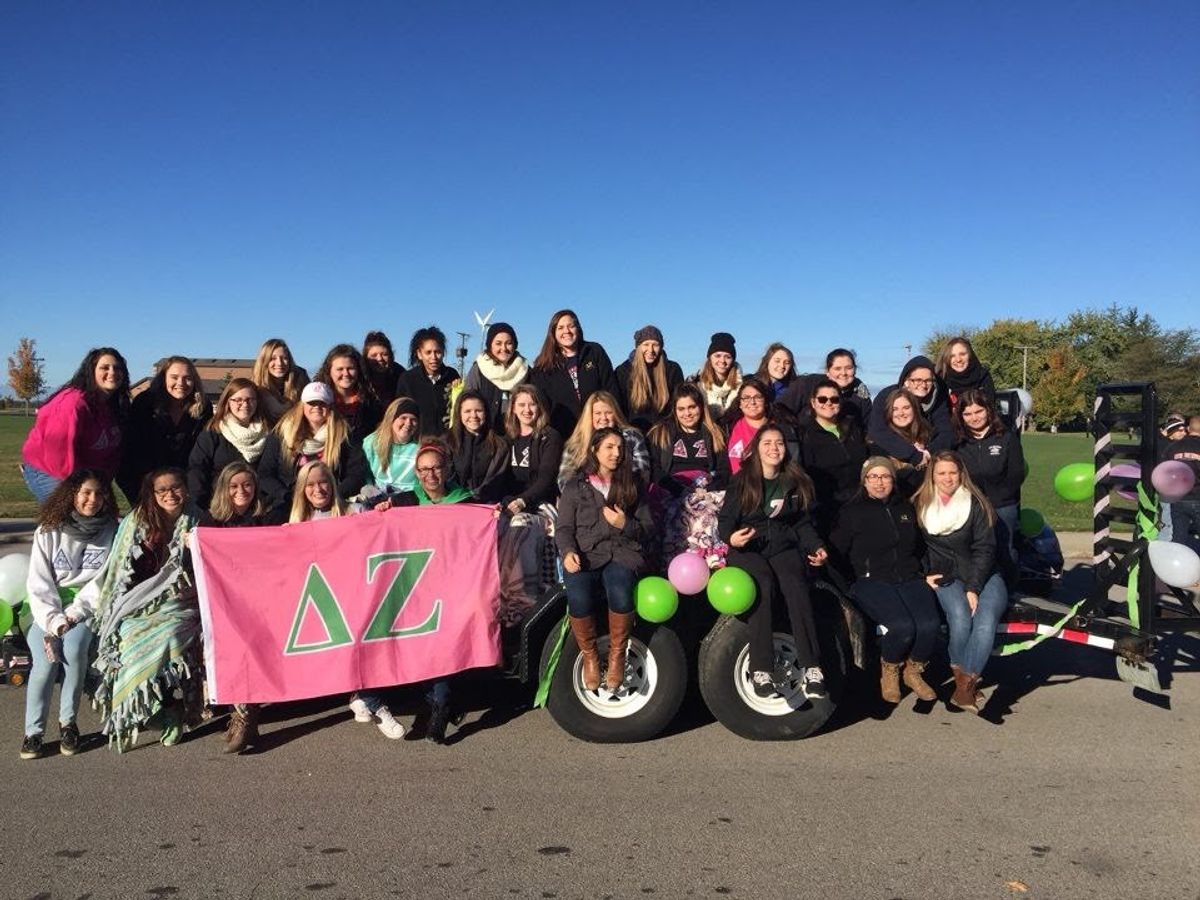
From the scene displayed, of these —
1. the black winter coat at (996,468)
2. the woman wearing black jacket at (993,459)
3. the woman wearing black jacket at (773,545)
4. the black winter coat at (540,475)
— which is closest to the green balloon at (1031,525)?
the woman wearing black jacket at (993,459)

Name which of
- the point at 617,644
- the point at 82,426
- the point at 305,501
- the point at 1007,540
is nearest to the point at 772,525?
the point at 617,644

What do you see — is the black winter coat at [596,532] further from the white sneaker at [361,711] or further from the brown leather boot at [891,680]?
the brown leather boot at [891,680]

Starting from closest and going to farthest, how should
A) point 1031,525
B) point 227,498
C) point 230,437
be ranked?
point 227,498
point 230,437
point 1031,525

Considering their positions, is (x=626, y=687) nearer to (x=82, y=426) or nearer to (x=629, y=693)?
(x=629, y=693)

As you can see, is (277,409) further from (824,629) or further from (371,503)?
(824,629)

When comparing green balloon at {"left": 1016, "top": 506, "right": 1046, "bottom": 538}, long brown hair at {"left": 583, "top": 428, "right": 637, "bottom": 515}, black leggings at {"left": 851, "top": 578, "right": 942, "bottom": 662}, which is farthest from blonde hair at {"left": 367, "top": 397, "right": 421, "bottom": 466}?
green balloon at {"left": 1016, "top": 506, "right": 1046, "bottom": 538}

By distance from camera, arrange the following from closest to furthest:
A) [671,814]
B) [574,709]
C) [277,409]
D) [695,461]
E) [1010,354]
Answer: [671,814] < [574,709] < [695,461] < [277,409] < [1010,354]

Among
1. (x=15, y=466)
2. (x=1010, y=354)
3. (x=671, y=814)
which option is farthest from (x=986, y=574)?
(x=1010, y=354)

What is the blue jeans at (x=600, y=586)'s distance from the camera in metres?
4.65

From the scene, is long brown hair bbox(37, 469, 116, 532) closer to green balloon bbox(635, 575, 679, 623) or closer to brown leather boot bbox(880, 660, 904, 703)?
green balloon bbox(635, 575, 679, 623)

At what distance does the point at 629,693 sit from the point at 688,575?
2.55 feet

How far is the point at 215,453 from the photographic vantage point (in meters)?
5.94

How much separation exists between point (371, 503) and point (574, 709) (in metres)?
1.78

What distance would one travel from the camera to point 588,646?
15.4ft
